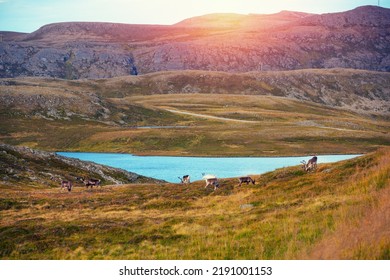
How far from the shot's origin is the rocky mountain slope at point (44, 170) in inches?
2938

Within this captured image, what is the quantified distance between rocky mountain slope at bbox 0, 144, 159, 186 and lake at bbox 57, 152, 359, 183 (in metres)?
17.1

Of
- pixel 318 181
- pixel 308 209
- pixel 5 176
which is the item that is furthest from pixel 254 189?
pixel 5 176

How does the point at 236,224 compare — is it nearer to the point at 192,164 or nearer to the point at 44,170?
the point at 44,170

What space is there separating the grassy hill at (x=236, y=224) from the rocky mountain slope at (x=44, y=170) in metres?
36.8

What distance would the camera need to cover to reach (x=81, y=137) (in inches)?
6934

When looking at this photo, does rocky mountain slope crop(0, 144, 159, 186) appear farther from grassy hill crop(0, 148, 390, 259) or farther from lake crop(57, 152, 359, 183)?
grassy hill crop(0, 148, 390, 259)

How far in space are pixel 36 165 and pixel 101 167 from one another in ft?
57.8

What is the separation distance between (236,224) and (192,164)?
110 m

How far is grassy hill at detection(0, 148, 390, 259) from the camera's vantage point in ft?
57.7

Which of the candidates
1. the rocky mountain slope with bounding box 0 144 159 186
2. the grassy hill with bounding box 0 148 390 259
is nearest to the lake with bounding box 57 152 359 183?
the rocky mountain slope with bounding box 0 144 159 186

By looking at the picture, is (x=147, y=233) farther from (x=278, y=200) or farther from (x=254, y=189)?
(x=254, y=189)

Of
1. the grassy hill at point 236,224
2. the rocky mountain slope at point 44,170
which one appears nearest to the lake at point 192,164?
the rocky mountain slope at point 44,170

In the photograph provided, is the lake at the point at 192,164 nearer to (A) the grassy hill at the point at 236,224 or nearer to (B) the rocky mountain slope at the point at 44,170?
(B) the rocky mountain slope at the point at 44,170

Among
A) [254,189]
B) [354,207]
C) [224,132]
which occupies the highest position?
[354,207]
